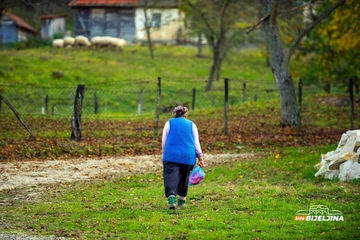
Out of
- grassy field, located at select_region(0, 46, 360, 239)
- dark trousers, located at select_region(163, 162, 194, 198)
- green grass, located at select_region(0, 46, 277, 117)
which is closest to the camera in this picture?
grassy field, located at select_region(0, 46, 360, 239)

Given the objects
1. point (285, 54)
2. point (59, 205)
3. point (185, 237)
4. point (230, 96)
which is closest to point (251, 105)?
point (285, 54)

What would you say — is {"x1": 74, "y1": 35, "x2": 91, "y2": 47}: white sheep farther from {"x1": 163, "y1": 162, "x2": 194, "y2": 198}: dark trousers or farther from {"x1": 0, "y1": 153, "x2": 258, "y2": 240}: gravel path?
{"x1": 163, "y1": 162, "x2": 194, "y2": 198}: dark trousers

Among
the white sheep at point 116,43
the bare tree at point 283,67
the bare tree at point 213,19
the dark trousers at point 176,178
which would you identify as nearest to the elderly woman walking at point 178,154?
the dark trousers at point 176,178

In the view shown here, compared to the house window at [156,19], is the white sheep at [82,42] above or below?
below

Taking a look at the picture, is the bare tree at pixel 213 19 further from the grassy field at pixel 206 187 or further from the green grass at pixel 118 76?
the grassy field at pixel 206 187

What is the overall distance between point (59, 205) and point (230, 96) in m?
29.3

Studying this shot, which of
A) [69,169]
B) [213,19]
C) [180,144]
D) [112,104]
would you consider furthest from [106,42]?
[180,144]

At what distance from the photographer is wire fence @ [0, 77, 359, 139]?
2199 centimetres

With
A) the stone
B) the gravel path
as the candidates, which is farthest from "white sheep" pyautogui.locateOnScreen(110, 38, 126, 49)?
the stone

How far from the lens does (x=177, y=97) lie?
37.2 metres

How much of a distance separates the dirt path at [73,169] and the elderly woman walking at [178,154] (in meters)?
3.58

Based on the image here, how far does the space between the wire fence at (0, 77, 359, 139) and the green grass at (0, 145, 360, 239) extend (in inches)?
227

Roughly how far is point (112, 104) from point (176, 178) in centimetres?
2353

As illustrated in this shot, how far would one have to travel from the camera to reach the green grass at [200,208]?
931 cm
